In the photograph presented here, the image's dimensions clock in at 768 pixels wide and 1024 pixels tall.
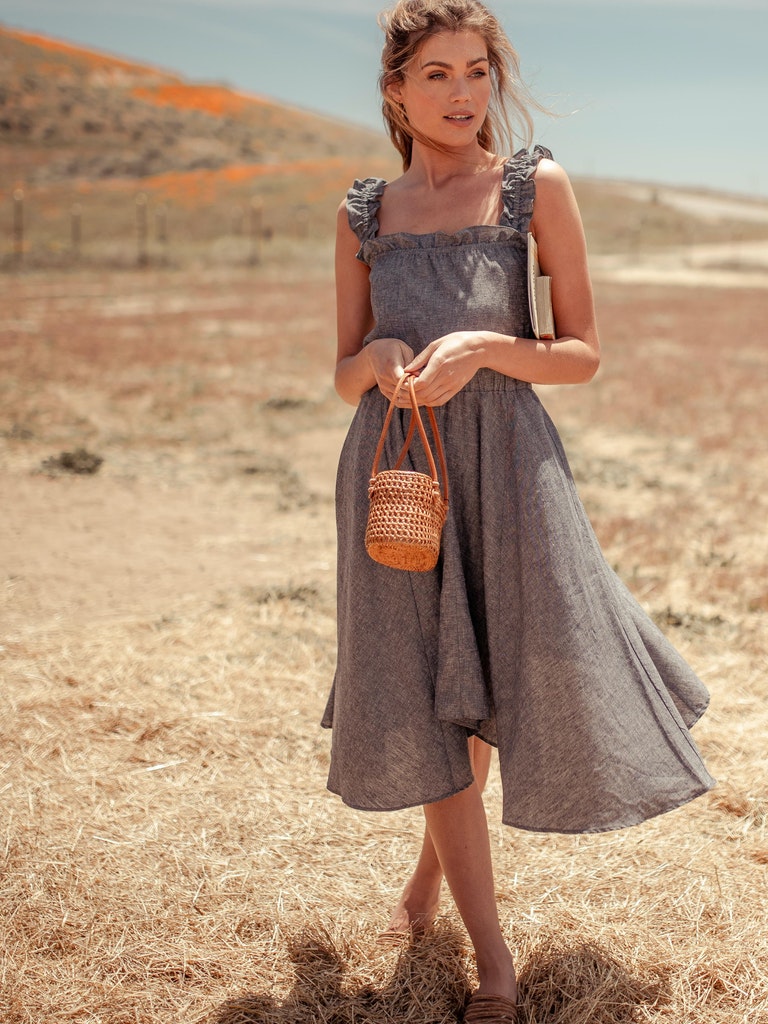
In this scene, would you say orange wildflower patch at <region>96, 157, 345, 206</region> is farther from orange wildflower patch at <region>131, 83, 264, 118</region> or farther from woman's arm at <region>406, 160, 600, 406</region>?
woman's arm at <region>406, 160, 600, 406</region>

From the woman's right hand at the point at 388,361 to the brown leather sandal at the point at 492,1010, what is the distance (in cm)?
118


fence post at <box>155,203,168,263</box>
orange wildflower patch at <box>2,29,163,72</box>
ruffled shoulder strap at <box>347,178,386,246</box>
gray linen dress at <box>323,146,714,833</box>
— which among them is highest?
orange wildflower patch at <box>2,29,163,72</box>

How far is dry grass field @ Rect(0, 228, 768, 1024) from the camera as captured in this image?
6.80 ft

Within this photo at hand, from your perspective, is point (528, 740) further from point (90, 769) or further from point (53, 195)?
point (53, 195)

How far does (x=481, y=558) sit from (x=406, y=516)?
256 mm

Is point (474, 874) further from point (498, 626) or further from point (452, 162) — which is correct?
point (452, 162)

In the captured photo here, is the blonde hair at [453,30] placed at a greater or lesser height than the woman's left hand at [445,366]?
greater

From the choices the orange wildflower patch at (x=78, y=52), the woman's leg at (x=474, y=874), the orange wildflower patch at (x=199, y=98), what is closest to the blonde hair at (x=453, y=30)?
the woman's leg at (x=474, y=874)

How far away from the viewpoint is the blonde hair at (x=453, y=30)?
5.76 ft

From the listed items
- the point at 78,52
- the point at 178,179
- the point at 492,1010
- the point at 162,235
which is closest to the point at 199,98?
the point at 78,52

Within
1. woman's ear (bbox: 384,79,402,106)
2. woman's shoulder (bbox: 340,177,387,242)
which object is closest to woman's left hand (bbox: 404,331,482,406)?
woman's shoulder (bbox: 340,177,387,242)

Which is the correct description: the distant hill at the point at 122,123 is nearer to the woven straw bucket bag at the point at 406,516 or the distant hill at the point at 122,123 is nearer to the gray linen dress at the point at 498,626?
the gray linen dress at the point at 498,626

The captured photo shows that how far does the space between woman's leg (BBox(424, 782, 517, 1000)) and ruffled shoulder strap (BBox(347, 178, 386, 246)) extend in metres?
1.11

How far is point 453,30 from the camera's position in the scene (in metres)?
1.75
